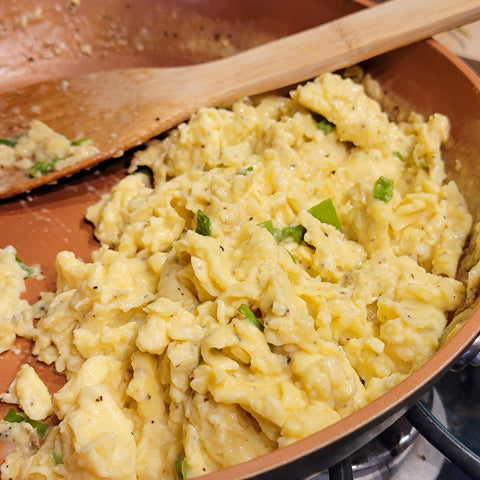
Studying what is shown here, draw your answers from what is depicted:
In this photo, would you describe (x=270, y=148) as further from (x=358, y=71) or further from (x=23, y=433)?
(x=23, y=433)

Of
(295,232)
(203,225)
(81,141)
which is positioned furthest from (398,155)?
(81,141)

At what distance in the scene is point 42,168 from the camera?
6.24 feet

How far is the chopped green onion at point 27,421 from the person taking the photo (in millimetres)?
1397

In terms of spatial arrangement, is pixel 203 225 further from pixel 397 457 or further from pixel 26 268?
pixel 397 457

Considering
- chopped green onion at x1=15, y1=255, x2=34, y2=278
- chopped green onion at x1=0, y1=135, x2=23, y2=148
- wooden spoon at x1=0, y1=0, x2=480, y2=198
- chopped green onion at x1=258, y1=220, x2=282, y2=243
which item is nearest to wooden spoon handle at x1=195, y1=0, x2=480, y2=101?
wooden spoon at x1=0, y1=0, x2=480, y2=198

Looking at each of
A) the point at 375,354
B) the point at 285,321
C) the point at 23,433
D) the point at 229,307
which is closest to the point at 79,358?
the point at 23,433

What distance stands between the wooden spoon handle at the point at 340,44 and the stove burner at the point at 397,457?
112 cm

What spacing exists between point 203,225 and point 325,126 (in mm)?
554

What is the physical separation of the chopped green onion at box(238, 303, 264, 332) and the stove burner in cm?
50

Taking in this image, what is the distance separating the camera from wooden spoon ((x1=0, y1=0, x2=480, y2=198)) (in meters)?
1.84

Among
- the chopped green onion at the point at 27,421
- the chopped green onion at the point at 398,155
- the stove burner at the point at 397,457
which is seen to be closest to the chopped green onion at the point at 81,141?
the chopped green onion at the point at 27,421

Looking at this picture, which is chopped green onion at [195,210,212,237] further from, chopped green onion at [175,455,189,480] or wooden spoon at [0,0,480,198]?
chopped green onion at [175,455,189,480]

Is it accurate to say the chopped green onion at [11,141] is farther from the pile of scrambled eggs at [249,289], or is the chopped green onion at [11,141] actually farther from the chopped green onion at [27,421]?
the chopped green onion at [27,421]

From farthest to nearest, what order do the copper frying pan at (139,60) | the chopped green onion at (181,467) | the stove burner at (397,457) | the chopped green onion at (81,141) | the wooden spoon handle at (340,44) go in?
the chopped green onion at (81,141)
the wooden spoon handle at (340,44)
the copper frying pan at (139,60)
the stove burner at (397,457)
the chopped green onion at (181,467)
